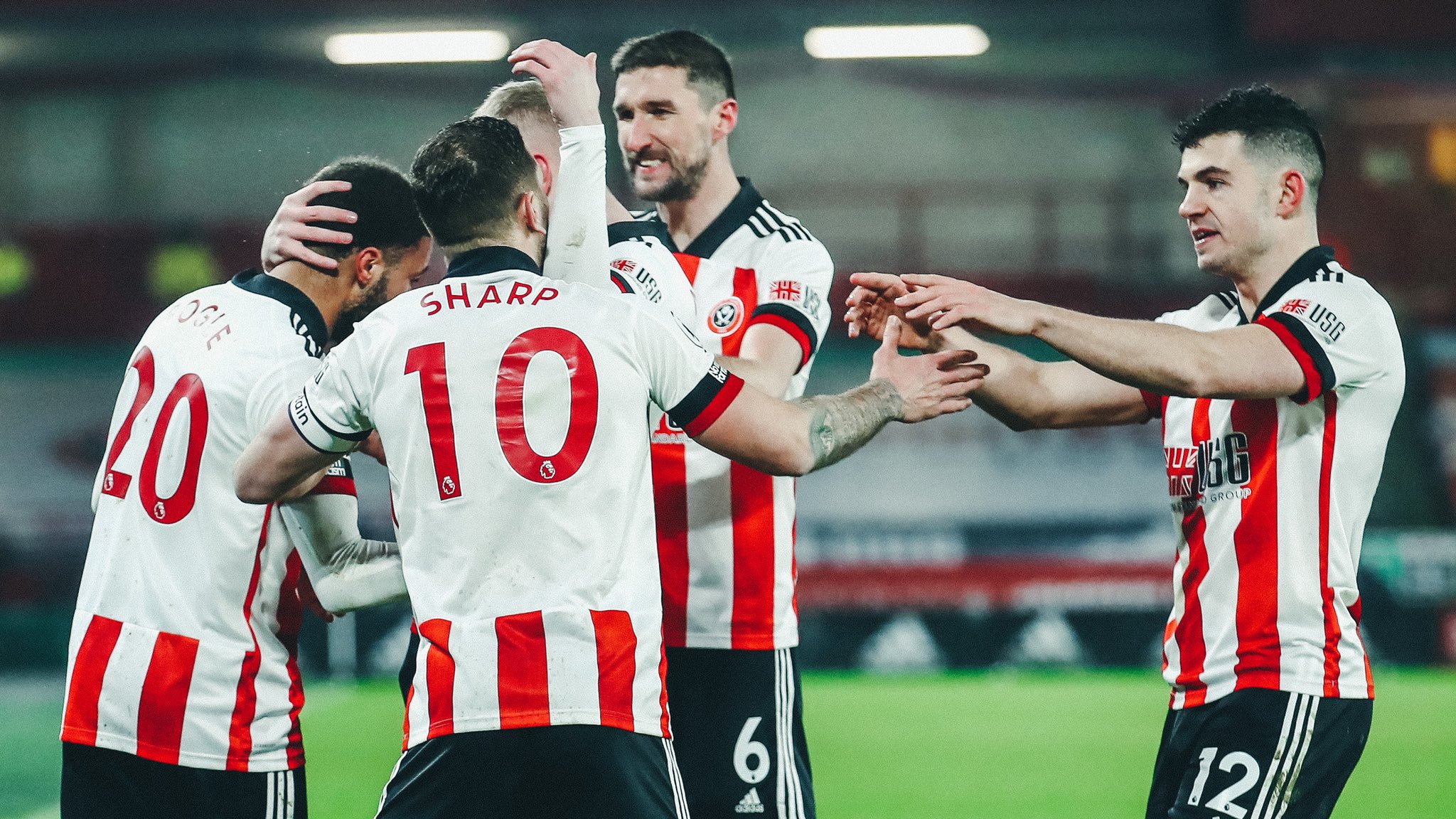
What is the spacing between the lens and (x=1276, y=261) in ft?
11.6

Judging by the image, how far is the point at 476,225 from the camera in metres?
2.98

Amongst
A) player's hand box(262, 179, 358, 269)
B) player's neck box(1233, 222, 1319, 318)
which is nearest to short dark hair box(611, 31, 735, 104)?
player's hand box(262, 179, 358, 269)

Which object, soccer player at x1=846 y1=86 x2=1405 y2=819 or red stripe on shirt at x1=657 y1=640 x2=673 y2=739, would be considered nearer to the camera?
red stripe on shirt at x1=657 y1=640 x2=673 y2=739

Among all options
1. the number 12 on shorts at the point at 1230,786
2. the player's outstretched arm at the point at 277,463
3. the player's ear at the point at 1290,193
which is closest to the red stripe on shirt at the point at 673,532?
the player's outstretched arm at the point at 277,463

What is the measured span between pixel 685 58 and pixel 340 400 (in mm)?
1909

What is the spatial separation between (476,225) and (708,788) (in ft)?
5.90

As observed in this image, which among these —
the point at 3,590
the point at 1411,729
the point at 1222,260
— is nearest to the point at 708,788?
the point at 1222,260

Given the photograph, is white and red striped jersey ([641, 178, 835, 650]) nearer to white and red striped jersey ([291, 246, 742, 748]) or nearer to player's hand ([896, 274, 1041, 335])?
player's hand ([896, 274, 1041, 335])

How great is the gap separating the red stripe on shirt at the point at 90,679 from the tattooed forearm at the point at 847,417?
1.74 metres

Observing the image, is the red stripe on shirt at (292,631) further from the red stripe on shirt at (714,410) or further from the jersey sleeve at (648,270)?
the red stripe on shirt at (714,410)

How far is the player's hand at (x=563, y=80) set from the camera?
132 inches

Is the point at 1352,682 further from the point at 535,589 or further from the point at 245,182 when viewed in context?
the point at 245,182

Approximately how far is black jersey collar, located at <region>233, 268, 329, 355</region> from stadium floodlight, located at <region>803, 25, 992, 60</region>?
1537cm

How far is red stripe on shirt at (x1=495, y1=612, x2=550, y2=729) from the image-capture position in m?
2.73
